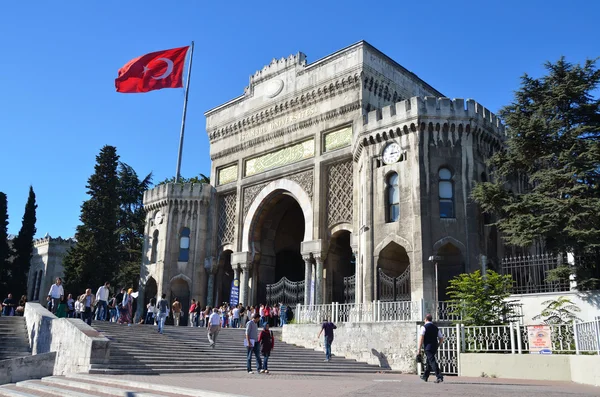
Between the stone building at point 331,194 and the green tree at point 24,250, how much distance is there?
18207 millimetres

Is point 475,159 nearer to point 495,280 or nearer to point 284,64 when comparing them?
point 495,280

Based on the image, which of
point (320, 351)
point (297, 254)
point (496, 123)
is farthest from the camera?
point (297, 254)

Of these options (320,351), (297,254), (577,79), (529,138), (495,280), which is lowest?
(320,351)

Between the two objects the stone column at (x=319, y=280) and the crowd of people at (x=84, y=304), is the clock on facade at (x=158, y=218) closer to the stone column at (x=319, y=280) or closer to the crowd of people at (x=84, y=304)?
the crowd of people at (x=84, y=304)

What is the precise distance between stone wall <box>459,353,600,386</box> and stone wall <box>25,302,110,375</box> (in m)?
9.10

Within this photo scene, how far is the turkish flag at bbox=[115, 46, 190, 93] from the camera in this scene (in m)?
30.3

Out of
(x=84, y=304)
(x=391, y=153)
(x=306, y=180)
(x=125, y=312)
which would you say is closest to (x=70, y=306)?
(x=125, y=312)

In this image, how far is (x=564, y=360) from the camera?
12344 mm

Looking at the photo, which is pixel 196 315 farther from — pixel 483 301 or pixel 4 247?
pixel 4 247

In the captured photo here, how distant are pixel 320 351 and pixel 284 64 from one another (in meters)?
16.1

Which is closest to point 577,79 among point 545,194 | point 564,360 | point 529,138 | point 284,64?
point 529,138

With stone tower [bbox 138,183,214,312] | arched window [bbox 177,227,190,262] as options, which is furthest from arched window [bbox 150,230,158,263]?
arched window [bbox 177,227,190,262]

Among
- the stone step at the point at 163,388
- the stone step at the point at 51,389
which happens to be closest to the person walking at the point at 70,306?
the stone step at the point at 51,389

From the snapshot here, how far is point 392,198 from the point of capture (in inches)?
847
